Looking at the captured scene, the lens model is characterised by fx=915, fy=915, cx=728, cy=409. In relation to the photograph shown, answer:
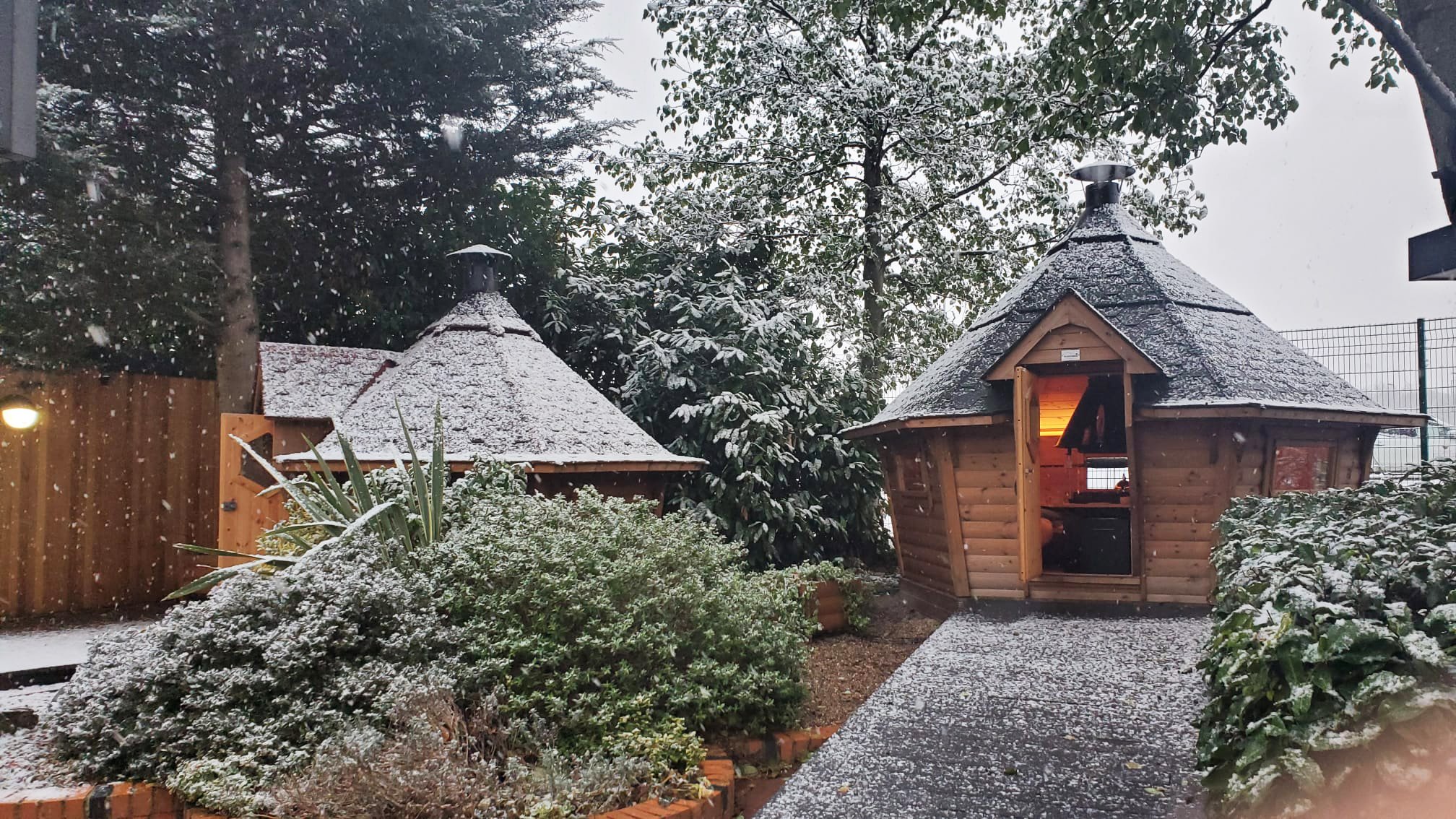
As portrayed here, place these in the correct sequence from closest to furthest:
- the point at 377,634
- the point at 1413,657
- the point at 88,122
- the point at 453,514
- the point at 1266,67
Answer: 1. the point at 1413,657
2. the point at 377,634
3. the point at 453,514
4. the point at 1266,67
5. the point at 88,122

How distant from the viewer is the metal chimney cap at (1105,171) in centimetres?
967

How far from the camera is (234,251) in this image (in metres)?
9.73

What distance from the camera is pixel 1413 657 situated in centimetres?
210

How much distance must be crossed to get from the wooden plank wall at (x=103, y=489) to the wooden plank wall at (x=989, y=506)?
24.6 feet

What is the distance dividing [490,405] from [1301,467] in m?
7.02

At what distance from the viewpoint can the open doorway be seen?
8.66 metres

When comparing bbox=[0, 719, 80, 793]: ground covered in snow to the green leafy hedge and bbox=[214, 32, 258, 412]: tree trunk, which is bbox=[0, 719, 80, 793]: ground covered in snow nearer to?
the green leafy hedge

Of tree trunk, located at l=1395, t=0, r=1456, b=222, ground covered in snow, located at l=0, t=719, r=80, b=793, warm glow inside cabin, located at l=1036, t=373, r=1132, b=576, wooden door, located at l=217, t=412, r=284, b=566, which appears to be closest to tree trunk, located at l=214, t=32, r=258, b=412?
wooden door, located at l=217, t=412, r=284, b=566

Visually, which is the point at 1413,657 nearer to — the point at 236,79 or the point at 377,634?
the point at 377,634

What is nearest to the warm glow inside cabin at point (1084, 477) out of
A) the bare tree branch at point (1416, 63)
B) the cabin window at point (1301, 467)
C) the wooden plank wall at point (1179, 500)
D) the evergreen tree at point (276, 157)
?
the wooden plank wall at point (1179, 500)

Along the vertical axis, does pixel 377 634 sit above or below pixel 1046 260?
below

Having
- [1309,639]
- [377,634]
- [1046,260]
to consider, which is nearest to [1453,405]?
[1046,260]

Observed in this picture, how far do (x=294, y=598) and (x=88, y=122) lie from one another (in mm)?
7579

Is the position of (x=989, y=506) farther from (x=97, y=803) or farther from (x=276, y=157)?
(x=276, y=157)
